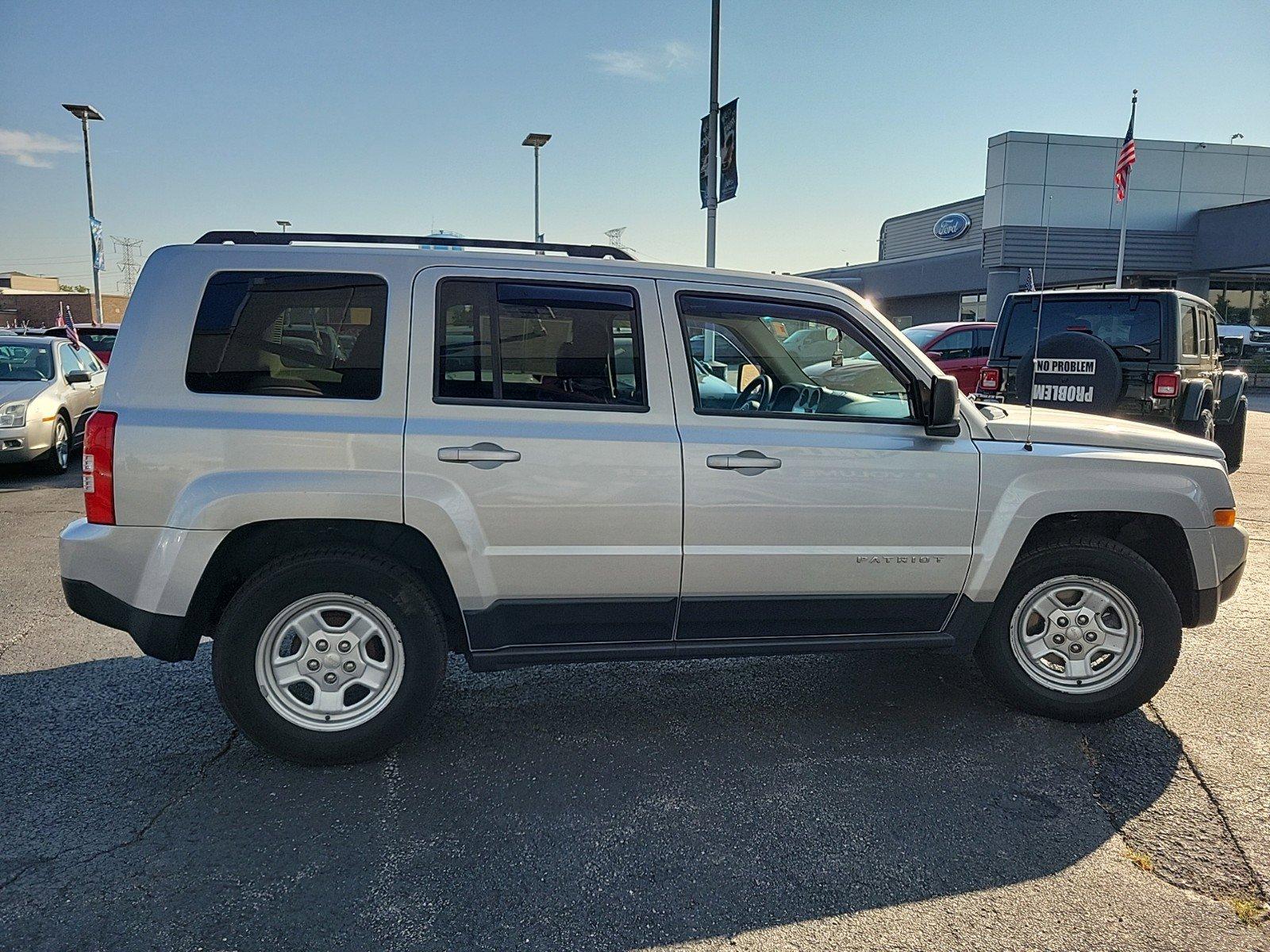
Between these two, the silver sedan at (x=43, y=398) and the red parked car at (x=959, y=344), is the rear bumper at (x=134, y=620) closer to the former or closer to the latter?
the silver sedan at (x=43, y=398)

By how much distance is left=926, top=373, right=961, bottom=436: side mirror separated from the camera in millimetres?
3568

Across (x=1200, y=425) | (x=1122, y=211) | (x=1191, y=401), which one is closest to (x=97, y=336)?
(x=1191, y=401)

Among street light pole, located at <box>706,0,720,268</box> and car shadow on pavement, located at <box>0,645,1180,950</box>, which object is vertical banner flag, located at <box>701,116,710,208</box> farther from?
car shadow on pavement, located at <box>0,645,1180,950</box>

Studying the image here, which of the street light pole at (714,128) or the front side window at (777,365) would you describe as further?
the street light pole at (714,128)

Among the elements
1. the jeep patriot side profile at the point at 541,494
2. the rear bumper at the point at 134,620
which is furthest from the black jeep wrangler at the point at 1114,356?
the rear bumper at the point at 134,620

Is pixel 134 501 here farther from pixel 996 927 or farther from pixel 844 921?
pixel 996 927

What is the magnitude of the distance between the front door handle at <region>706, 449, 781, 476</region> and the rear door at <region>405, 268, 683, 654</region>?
16 centimetres

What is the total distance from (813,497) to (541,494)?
1086 mm

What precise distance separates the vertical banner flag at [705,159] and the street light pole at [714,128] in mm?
12

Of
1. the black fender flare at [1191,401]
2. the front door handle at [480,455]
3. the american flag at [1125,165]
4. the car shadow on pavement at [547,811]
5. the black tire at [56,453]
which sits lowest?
the car shadow on pavement at [547,811]

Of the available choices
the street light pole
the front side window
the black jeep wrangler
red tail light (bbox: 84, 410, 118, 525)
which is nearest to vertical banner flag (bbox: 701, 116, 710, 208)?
the street light pole

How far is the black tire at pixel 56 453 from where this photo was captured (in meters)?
9.73

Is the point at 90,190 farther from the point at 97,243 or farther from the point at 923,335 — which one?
the point at 923,335

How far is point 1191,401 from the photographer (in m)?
8.43
